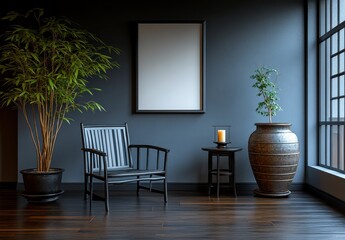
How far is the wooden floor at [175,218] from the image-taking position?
2012 millimetres

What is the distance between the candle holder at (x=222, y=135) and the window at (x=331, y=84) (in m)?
0.75

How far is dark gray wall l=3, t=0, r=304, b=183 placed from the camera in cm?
324

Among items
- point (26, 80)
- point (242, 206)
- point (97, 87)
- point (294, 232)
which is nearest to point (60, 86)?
point (26, 80)

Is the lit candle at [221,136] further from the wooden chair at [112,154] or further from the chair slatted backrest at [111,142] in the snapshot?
the chair slatted backrest at [111,142]

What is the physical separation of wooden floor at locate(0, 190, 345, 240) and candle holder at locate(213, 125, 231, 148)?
0.41 meters

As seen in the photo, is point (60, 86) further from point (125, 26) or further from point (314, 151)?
point (314, 151)

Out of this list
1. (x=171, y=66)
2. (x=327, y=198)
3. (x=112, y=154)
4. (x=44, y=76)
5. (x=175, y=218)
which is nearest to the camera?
(x=175, y=218)

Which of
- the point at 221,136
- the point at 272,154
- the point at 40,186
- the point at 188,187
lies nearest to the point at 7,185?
the point at 40,186

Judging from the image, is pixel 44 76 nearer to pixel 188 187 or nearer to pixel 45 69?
pixel 45 69

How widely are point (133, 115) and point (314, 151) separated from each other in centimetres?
153

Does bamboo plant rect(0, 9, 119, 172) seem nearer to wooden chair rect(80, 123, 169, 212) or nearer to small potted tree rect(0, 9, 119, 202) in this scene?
small potted tree rect(0, 9, 119, 202)

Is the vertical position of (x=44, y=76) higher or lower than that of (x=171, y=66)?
lower

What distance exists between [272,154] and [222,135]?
414 mm

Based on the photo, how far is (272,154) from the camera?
2838 millimetres
